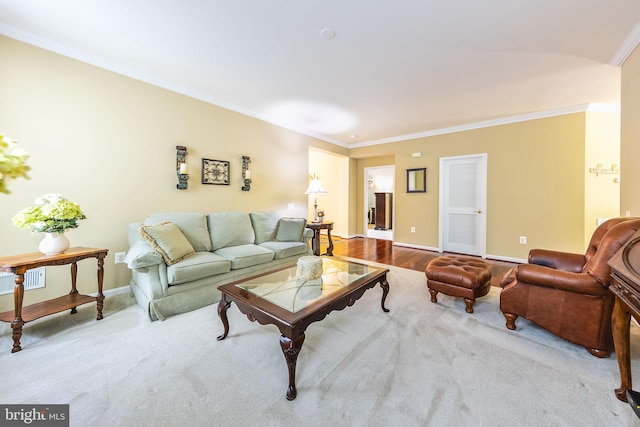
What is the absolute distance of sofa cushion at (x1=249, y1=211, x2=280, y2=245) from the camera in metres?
3.58

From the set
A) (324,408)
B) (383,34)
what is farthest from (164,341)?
(383,34)

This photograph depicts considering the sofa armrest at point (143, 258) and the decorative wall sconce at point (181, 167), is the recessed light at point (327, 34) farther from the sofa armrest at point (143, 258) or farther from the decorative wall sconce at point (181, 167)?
the sofa armrest at point (143, 258)

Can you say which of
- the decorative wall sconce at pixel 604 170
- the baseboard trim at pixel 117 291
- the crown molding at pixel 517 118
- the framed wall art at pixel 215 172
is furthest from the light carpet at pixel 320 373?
the crown molding at pixel 517 118

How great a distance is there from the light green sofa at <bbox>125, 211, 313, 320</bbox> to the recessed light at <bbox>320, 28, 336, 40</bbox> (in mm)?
2283

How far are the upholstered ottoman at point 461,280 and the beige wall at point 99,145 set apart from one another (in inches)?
117

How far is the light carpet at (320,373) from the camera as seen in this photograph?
1253 millimetres

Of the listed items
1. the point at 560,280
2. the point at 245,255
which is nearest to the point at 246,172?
the point at 245,255

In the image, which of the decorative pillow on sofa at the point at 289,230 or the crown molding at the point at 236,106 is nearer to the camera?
the crown molding at the point at 236,106

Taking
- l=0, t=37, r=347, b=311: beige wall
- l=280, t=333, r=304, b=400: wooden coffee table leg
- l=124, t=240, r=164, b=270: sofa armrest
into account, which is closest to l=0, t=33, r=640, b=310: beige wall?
l=0, t=37, r=347, b=311: beige wall

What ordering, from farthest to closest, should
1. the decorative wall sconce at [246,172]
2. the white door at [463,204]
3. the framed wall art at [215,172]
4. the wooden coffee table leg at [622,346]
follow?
the white door at [463,204], the decorative wall sconce at [246,172], the framed wall art at [215,172], the wooden coffee table leg at [622,346]

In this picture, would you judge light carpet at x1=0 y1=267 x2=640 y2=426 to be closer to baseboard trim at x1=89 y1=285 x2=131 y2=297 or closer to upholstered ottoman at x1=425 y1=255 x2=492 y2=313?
upholstered ottoman at x1=425 y1=255 x2=492 y2=313

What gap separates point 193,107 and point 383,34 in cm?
250

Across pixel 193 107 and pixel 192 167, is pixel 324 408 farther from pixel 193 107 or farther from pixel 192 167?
pixel 193 107

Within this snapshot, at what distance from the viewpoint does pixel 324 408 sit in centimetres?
129
